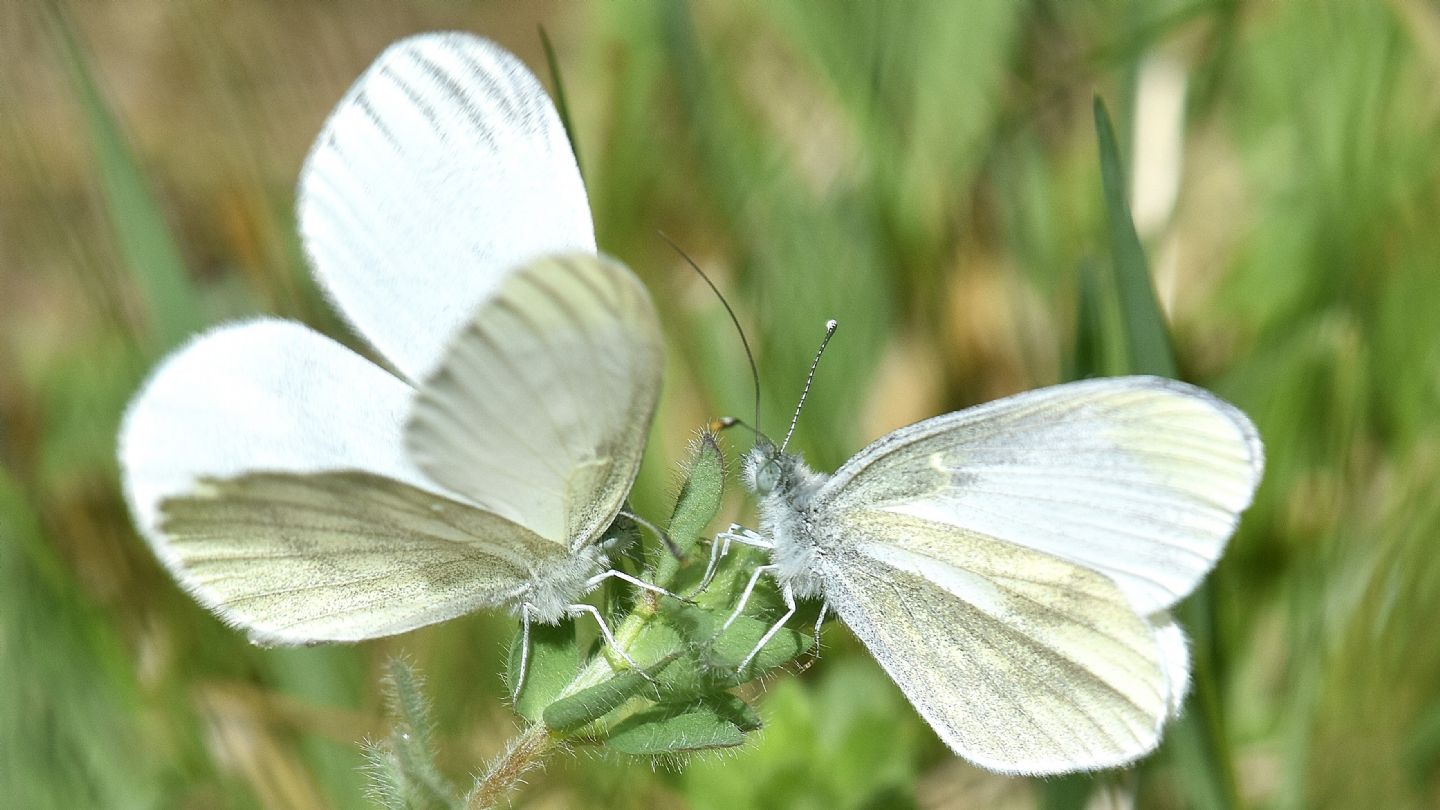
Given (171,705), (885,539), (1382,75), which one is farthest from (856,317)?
(171,705)

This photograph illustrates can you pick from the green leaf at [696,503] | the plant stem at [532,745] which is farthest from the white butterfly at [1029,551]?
the plant stem at [532,745]

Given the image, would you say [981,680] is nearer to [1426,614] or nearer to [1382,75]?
[1426,614]

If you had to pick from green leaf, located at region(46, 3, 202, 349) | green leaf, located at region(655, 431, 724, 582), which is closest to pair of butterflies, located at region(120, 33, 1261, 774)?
green leaf, located at region(655, 431, 724, 582)

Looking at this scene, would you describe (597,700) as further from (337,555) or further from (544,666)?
(337,555)

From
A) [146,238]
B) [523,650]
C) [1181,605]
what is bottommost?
[1181,605]

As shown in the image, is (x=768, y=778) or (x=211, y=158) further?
(x=211, y=158)

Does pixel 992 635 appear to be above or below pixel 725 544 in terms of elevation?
below

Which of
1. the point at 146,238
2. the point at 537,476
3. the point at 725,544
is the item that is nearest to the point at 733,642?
the point at 725,544
